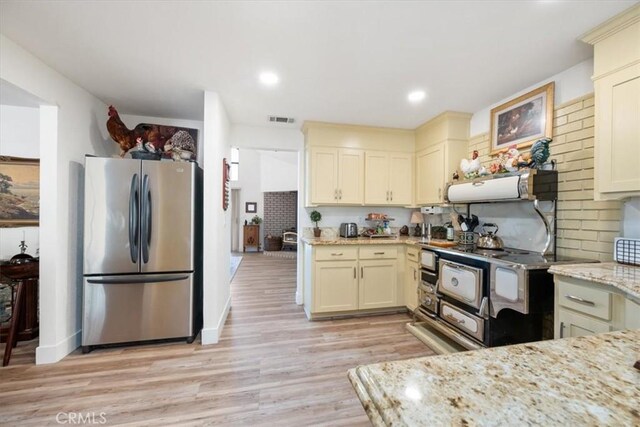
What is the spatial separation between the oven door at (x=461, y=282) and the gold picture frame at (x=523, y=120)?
1329 mm

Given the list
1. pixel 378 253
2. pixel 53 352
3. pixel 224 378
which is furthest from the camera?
pixel 378 253

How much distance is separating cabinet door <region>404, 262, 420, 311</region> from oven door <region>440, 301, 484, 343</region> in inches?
20.2

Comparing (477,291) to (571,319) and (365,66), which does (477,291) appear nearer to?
(571,319)

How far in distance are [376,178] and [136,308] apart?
307 cm

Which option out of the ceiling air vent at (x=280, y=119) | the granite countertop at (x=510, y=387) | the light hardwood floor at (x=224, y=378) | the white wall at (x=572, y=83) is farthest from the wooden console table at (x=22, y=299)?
the white wall at (x=572, y=83)

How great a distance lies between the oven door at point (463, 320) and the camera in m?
2.13

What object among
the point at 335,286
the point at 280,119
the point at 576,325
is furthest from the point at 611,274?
the point at 280,119

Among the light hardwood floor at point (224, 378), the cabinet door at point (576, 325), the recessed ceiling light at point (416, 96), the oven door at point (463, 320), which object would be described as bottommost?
the light hardwood floor at point (224, 378)

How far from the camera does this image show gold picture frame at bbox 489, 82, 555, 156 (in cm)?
228

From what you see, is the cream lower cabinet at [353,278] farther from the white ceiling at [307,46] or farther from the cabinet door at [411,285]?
the white ceiling at [307,46]

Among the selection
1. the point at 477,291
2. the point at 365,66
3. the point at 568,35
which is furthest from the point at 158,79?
Result: the point at 477,291

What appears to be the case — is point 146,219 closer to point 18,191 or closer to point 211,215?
point 211,215

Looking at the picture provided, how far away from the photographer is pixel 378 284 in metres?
3.21

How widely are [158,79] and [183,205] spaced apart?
3.78 feet
